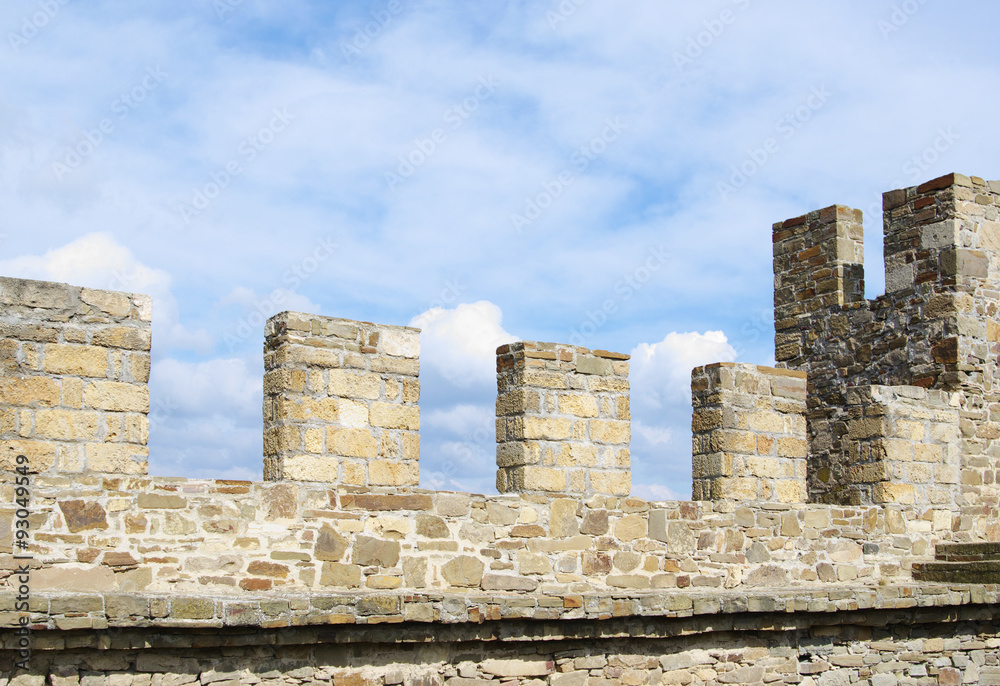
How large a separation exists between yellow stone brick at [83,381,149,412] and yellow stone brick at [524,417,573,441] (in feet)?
8.79

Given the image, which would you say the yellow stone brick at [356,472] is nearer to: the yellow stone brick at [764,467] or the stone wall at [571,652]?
the stone wall at [571,652]

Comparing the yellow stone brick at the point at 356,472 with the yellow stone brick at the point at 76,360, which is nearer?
the yellow stone brick at the point at 76,360

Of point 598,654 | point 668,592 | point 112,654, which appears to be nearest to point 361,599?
point 112,654

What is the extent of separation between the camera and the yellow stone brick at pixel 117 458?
7141 mm

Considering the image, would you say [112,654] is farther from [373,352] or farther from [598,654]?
[598,654]

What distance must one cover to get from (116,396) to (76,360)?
0.33 meters

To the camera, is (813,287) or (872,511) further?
(813,287)

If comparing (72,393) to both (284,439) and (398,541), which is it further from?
(398,541)

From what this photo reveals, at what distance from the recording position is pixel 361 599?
7.14m

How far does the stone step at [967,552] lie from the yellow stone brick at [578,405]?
4192 mm

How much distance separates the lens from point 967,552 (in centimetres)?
1062

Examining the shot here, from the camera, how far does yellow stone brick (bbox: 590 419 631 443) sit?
28.6 feet

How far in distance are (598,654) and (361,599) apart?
1968 mm

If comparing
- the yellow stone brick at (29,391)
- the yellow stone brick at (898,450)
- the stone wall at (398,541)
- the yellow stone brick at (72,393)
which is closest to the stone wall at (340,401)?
the stone wall at (398,541)
